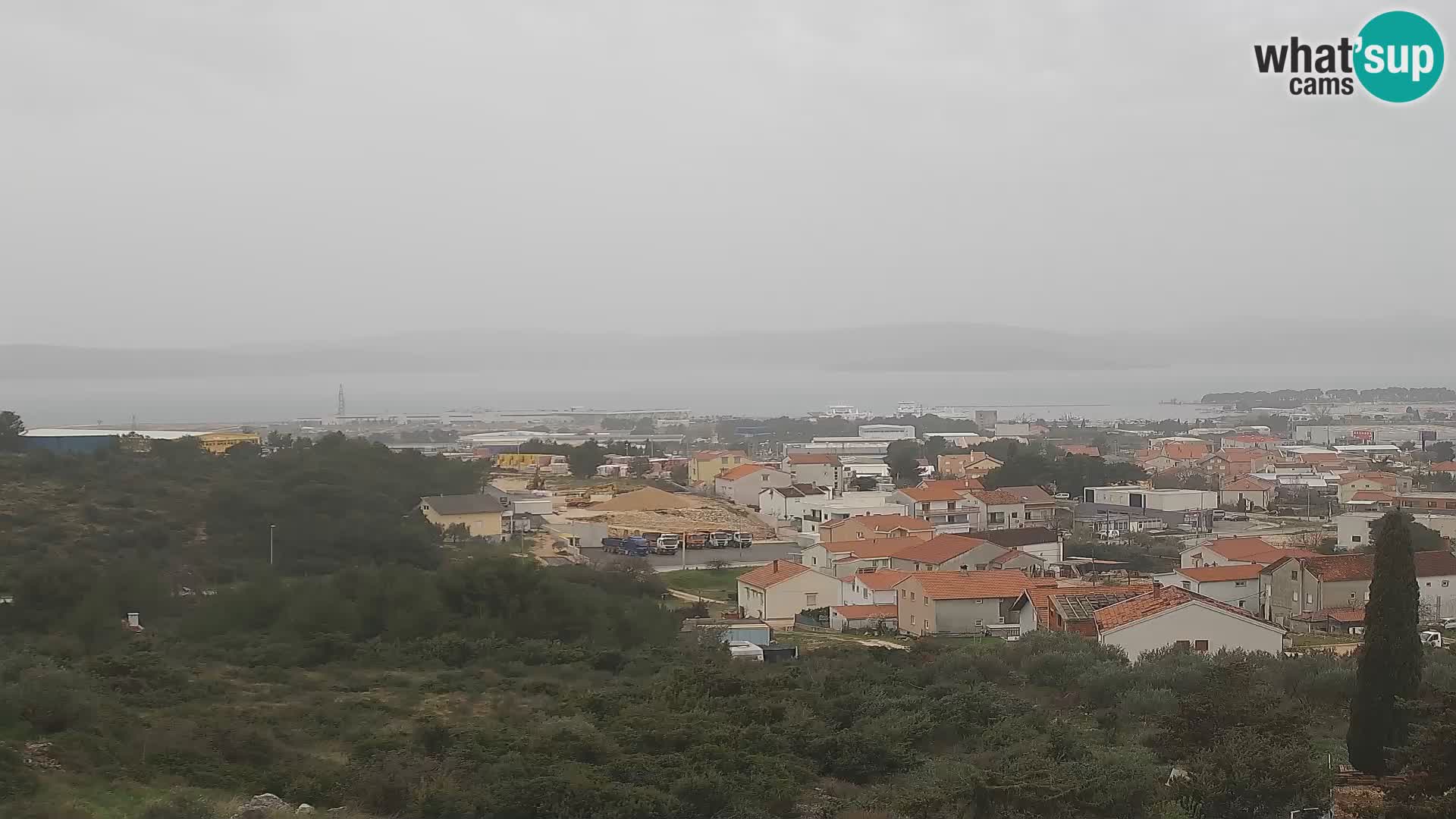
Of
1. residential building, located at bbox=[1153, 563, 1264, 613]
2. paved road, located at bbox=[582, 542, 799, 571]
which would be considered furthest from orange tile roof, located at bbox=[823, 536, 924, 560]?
residential building, located at bbox=[1153, 563, 1264, 613]

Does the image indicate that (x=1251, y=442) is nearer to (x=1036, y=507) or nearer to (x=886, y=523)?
(x=1036, y=507)

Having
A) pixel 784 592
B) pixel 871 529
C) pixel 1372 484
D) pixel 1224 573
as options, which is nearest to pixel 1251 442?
pixel 1372 484

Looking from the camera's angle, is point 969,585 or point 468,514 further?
point 468,514

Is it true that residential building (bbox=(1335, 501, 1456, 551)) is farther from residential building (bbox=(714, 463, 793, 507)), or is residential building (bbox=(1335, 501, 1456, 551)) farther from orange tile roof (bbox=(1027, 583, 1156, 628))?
residential building (bbox=(714, 463, 793, 507))

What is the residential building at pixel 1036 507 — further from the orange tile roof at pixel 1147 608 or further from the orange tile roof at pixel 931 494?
the orange tile roof at pixel 1147 608

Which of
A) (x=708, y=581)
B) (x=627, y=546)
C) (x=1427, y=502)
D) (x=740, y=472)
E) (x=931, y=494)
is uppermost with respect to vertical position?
(x=740, y=472)
